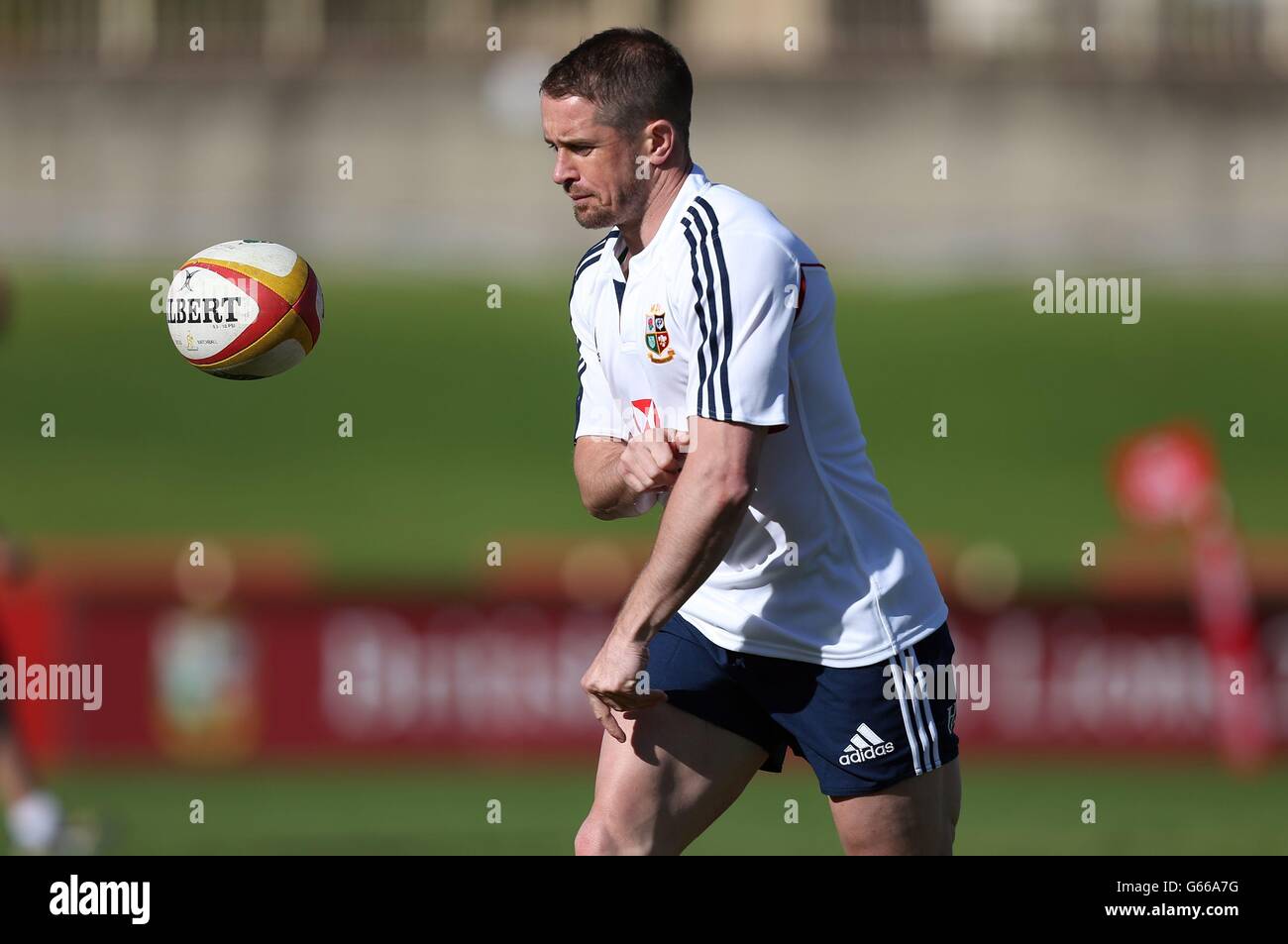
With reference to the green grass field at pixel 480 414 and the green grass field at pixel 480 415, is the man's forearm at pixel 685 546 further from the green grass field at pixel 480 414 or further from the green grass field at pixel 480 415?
the green grass field at pixel 480 414

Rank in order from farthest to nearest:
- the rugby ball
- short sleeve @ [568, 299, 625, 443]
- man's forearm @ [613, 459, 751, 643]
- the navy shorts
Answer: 1. the rugby ball
2. short sleeve @ [568, 299, 625, 443]
3. the navy shorts
4. man's forearm @ [613, 459, 751, 643]

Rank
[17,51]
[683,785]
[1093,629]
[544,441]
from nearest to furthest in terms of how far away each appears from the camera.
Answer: [683,785] < [1093,629] < [544,441] < [17,51]

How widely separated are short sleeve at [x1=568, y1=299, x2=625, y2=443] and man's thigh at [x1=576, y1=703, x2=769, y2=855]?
732 millimetres

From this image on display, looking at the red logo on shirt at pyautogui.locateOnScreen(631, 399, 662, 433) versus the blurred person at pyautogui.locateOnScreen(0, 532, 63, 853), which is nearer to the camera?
the red logo on shirt at pyautogui.locateOnScreen(631, 399, 662, 433)

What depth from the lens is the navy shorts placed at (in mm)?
4211

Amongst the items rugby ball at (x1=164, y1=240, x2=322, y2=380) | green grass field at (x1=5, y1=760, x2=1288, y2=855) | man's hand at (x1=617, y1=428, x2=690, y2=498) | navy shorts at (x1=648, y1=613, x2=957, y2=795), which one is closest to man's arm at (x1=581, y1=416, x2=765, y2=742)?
man's hand at (x1=617, y1=428, x2=690, y2=498)

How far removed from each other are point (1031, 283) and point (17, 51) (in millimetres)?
11599

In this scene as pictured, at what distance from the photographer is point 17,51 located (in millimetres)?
19266

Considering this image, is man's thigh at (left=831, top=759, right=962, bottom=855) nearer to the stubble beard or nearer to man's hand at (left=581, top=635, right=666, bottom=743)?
man's hand at (left=581, top=635, right=666, bottom=743)

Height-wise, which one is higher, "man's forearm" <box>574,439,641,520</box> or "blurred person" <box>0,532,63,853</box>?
"man's forearm" <box>574,439,641,520</box>

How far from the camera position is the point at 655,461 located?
4.01m

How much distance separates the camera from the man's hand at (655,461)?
401 cm
